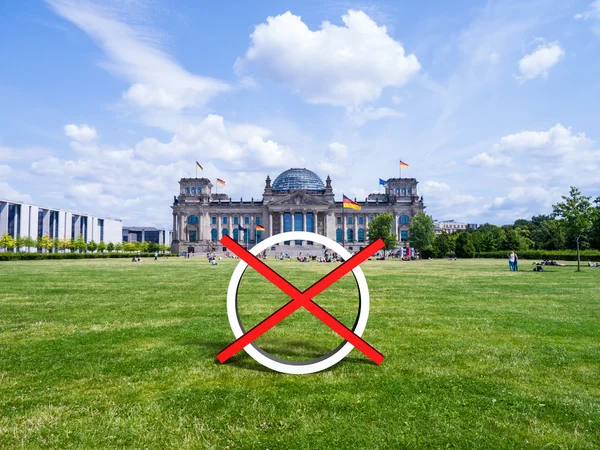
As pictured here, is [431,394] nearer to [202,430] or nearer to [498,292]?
[202,430]

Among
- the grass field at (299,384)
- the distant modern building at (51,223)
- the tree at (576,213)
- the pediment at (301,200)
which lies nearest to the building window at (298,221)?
the pediment at (301,200)

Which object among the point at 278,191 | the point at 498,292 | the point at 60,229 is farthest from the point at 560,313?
the point at 60,229

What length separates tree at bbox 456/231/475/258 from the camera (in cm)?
8850

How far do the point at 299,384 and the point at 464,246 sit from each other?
89074 millimetres

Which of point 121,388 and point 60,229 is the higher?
point 60,229

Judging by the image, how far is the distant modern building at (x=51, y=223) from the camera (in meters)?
106

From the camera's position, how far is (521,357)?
9320 mm

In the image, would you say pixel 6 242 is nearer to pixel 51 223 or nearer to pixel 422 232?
pixel 51 223

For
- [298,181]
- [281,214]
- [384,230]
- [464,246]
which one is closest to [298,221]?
[281,214]

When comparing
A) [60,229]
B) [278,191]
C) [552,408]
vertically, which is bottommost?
[552,408]

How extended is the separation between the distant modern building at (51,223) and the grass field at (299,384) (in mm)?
111700

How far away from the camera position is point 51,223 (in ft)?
402

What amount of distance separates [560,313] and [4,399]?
16.5 meters

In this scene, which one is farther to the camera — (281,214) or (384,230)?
(281,214)
